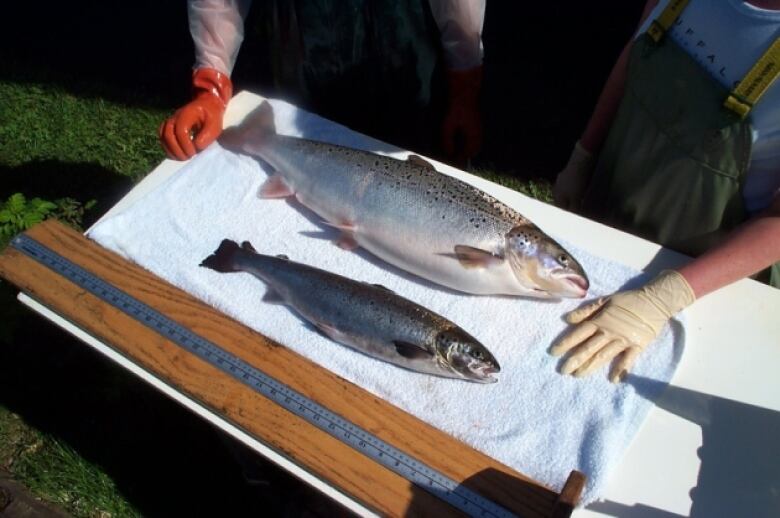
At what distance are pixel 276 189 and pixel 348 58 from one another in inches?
26.3

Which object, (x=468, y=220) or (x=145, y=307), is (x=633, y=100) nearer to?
(x=468, y=220)

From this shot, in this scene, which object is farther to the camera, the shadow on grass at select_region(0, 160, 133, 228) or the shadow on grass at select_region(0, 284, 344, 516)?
the shadow on grass at select_region(0, 160, 133, 228)

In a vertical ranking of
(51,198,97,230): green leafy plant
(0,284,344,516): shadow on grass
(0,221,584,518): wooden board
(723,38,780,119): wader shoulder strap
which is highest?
(723,38,780,119): wader shoulder strap

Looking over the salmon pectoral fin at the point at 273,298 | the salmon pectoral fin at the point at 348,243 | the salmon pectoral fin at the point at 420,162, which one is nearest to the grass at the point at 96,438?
the salmon pectoral fin at the point at 273,298

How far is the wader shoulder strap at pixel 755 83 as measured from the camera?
5.70ft

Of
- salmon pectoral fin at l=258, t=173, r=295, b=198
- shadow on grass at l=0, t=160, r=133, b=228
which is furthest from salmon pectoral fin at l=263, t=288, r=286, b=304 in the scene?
shadow on grass at l=0, t=160, r=133, b=228

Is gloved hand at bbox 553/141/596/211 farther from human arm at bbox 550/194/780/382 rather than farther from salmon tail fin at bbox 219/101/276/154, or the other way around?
salmon tail fin at bbox 219/101/276/154

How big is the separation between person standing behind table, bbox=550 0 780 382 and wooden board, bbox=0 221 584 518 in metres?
0.41

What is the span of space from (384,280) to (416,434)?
54cm

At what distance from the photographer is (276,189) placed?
229cm

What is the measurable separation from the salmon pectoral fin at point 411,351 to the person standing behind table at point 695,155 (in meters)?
0.37

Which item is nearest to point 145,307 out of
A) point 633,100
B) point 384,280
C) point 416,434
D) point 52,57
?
point 384,280

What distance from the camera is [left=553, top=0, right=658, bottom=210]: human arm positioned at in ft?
7.43

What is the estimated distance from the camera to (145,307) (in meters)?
2.01
